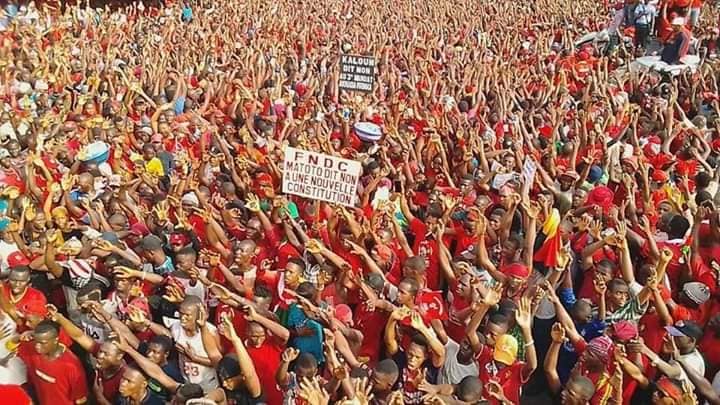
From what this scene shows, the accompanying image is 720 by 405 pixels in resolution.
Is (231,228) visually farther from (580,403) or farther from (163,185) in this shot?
(580,403)

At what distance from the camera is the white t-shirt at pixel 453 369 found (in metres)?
4.23

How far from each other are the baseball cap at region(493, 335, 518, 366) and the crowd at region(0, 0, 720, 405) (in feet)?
0.04

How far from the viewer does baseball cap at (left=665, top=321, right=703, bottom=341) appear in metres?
4.14

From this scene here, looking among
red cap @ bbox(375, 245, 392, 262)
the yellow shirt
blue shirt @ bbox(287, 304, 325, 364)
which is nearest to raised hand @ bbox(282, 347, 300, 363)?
blue shirt @ bbox(287, 304, 325, 364)

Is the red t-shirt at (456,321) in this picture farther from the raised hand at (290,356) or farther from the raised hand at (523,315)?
the raised hand at (290,356)

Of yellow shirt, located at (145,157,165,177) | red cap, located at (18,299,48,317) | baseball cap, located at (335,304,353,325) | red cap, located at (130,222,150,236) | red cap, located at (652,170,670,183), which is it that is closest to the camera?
baseball cap, located at (335,304,353,325)

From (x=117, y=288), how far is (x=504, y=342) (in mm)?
2769

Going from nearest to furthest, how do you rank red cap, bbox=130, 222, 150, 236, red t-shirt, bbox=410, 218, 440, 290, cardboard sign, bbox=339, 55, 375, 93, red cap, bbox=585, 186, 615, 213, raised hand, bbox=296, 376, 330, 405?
raised hand, bbox=296, 376, 330, 405
red t-shirt, bbox=410, 218, 440, 290
red cap, bbox=130, 222, 150, 236
red cap, bbox=585, 186, 615, 213
cardboard sign, bbox=339, 55, 375, 93

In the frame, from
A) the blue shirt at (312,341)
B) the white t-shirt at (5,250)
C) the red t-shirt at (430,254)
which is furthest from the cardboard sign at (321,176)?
the white t-shirt at (5,250)

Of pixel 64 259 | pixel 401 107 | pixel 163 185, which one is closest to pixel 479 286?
pixel 64 259

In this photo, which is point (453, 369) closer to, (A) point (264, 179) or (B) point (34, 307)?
(B) point (34, 307)

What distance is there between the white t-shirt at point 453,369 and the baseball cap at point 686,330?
1.20 metres

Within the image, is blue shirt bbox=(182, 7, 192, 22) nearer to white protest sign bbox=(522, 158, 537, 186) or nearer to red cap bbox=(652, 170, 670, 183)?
white protest sign bbox=(522, 158, 537, 186)

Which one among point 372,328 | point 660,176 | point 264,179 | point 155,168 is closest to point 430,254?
point 372,328
